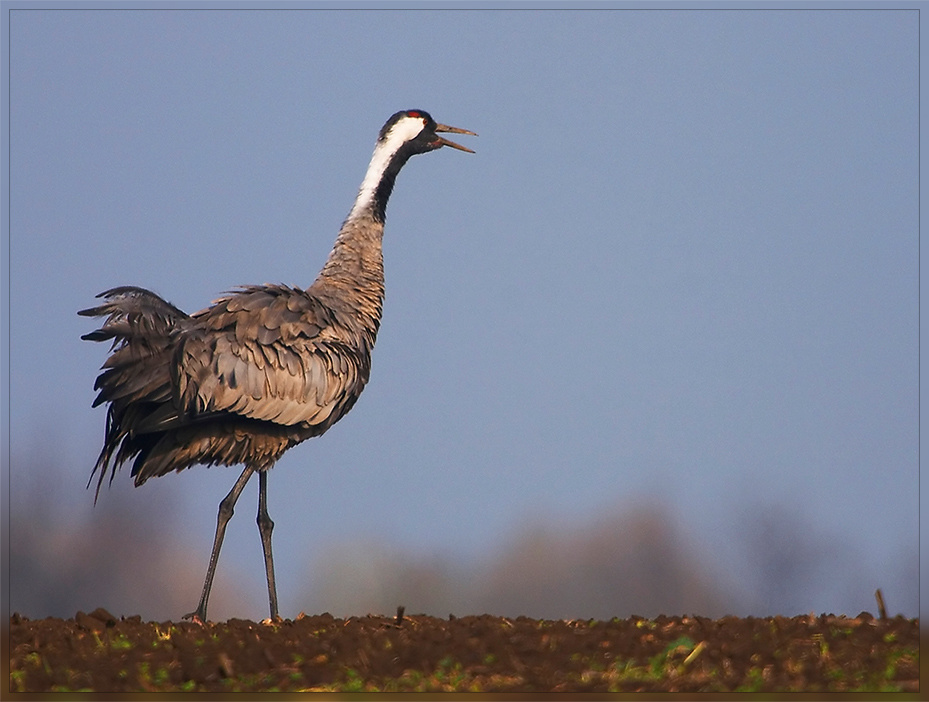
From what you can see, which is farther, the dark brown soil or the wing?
the wing

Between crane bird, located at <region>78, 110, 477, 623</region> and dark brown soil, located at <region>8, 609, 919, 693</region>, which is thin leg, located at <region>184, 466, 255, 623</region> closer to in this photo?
crane bird, located at <region>78, 110, 477, 623</region>

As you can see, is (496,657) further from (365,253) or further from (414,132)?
(414,132)

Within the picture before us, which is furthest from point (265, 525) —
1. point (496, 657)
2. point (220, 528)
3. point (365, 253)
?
point (496, 657)

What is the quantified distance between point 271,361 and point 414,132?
345cm

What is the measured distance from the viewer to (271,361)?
377 inches

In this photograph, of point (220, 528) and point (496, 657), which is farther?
point (220, 528)

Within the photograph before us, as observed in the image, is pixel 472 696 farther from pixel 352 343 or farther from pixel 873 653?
pixel 352 343

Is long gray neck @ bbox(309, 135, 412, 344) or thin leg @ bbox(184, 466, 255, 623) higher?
long gray neck @ bbox(309, 135, 412, 344)

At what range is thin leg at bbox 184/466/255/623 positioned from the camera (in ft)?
28.6

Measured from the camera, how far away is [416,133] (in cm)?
A: 1190

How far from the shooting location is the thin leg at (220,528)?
8703 millimetres

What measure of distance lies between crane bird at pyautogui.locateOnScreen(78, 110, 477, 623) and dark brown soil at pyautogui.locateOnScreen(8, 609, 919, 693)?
192cm

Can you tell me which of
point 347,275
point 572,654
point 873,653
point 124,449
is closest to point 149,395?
point 124,449

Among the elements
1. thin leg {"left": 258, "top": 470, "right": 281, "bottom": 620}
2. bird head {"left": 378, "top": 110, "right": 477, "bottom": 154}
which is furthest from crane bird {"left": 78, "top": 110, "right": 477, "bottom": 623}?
bird head {"left": 378, "top": 110, "right": 477, "bottom": 154}
